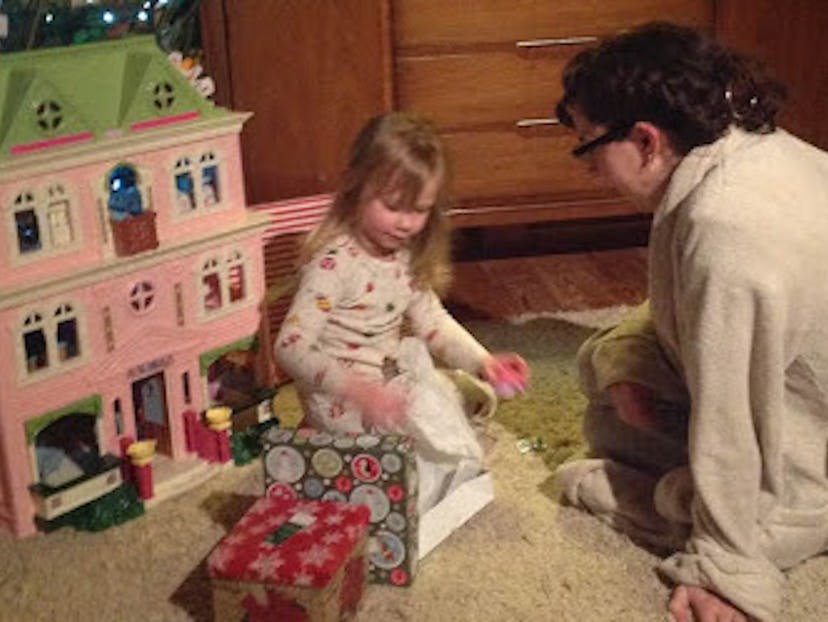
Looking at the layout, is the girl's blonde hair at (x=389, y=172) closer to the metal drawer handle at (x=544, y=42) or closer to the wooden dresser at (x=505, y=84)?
the wooden dresser at (x=505, y=84)

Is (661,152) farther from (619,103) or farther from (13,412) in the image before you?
(13,412)

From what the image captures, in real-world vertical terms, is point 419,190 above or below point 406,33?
below

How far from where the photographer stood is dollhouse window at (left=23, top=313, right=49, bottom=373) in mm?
1526

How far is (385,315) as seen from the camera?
1737 mm

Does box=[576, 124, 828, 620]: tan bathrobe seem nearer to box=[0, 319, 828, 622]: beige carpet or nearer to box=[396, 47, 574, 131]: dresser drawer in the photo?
box=[0, 319, 828, 622]: beige carpet

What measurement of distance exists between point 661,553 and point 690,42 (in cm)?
65

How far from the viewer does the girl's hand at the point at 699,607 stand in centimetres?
135

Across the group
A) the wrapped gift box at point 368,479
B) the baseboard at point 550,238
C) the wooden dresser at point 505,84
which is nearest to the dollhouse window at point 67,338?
the wrapped gift box at point 368,479

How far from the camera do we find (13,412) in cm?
152

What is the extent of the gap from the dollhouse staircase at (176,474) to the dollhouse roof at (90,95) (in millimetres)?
481

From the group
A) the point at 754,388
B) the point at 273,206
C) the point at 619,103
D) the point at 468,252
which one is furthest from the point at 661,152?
the point at 468,252

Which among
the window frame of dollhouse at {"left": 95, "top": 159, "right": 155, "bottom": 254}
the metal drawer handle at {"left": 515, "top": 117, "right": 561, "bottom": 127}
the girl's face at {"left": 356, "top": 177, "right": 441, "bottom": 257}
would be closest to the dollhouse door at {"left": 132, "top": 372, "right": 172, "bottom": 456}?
the window frame of dollhouse at {"left": 95, "top": 159, "right": 155, "bottom": 254}

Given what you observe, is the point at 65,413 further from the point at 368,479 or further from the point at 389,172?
the point at 389,172

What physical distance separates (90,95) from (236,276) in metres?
0.36
